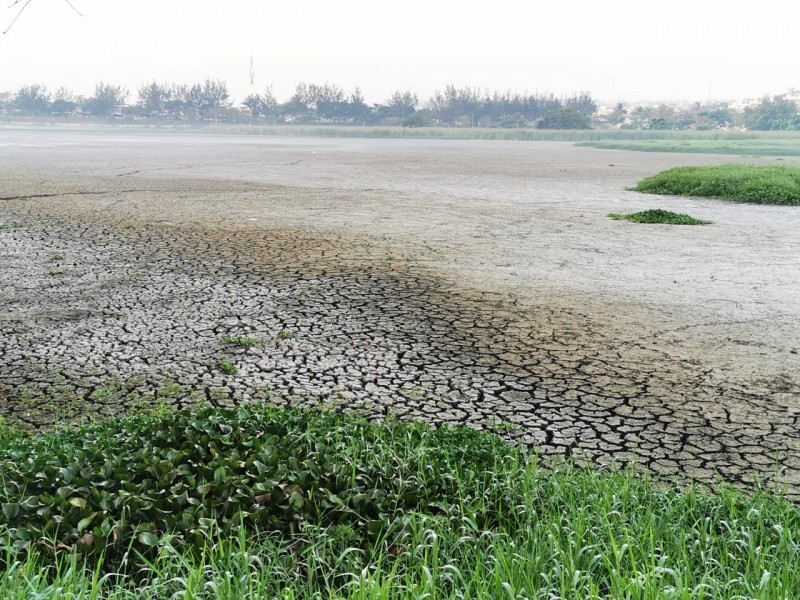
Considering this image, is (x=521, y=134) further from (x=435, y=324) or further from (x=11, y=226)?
(x=435, y=324)

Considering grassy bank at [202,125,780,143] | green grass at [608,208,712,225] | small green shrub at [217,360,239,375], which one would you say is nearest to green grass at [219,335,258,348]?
small green shrub at [217,360,239,375]

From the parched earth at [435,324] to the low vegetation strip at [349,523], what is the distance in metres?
0.74

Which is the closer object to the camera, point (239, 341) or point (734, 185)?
point (239, 341)

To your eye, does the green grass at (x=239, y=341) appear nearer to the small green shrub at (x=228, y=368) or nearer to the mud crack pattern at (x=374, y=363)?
the mud crack pattern at (x=374, y=363)

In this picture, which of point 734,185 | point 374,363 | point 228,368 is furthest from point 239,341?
point 734,185

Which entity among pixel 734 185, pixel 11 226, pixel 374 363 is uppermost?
pixel 734 185

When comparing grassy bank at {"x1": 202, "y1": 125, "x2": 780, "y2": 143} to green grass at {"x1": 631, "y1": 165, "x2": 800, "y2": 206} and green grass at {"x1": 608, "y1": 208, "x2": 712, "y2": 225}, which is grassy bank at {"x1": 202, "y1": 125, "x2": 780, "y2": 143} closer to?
green grass at {"x1": 631, "y1": 165, "x2": 800, "y2": 206}

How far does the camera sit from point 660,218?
13711 mm

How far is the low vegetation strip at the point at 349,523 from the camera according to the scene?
103 inches

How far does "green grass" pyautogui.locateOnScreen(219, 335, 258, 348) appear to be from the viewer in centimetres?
590

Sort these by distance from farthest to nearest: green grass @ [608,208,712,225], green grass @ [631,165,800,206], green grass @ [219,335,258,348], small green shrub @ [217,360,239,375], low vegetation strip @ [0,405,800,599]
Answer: green grass @ [631,165,800,206]
green grass @ [608,208,712,225]
green grass @ [219,335,258,348]
small green shrub @ [217,360,239,375]
low vegetation strip @ [0,405,800,599]

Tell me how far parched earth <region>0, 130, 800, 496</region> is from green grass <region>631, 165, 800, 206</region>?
4.90 metres

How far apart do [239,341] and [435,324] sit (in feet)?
5.19

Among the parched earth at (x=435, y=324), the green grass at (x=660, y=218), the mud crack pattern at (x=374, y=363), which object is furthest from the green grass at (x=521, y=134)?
the mud crack pattern at (x=374, y=363)
